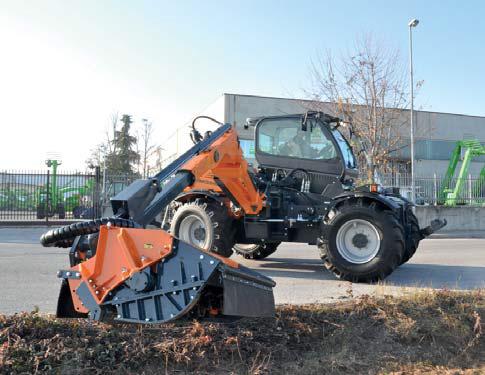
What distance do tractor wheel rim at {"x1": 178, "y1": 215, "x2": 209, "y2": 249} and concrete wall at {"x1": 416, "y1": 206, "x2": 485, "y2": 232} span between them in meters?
13.2

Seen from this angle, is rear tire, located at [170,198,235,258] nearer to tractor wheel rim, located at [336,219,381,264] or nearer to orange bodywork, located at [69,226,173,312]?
tractor wheel rim, located at [336,219,381,264]

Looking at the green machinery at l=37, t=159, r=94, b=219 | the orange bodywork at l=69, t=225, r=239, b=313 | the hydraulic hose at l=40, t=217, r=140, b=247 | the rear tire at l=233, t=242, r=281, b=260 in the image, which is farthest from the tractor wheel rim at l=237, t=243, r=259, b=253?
the green machinery at l=37, t=159, r=94, b=219

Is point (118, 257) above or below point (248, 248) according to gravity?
above

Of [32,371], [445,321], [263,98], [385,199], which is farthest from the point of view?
[263,98]

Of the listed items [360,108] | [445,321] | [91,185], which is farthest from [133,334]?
[360,108]

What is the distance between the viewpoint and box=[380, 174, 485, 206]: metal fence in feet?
65.7

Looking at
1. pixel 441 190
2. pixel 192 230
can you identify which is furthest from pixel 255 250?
pixel 441 190

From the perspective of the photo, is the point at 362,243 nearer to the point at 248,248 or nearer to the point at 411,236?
the point at 411,236

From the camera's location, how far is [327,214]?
734cm

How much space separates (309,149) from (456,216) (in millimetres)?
13666

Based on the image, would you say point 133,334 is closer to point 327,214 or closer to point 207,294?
point 207,294

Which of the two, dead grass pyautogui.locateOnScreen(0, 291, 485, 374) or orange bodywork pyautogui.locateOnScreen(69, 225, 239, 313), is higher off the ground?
orange bodywork pyautogui.locateOnScreen(69, 225, 239, 313)

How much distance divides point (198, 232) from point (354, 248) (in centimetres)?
277

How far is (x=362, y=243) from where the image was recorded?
7125 mm
